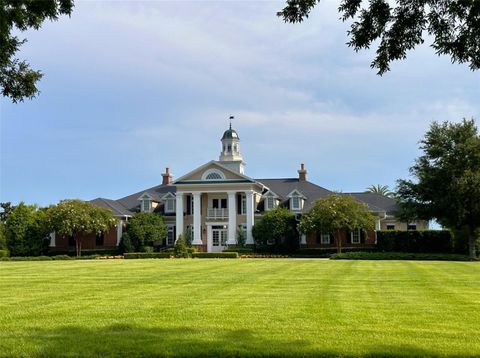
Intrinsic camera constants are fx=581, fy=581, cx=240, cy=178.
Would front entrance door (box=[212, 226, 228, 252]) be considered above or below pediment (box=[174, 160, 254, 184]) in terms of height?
below

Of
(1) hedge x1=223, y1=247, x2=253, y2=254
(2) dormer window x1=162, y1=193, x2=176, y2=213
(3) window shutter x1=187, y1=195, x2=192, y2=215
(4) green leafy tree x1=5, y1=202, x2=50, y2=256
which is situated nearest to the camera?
(1) hedge x1=223, y1=247, x2=253, y2=254

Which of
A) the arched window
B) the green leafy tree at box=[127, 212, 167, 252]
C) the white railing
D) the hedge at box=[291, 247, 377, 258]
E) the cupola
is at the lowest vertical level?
the hedge at box=[291, 247, 377, 258]

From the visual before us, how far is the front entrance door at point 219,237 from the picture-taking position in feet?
180

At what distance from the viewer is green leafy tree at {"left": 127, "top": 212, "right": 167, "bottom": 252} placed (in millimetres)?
52500

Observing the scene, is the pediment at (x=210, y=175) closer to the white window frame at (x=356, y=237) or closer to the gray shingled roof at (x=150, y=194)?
the gray shingled roof at (x=150, y=194)

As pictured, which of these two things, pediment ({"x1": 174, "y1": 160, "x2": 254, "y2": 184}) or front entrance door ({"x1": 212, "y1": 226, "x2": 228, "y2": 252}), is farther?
front entrance door ({"x1": 212, "y1": 226, "x2": 228, "y2": 252})

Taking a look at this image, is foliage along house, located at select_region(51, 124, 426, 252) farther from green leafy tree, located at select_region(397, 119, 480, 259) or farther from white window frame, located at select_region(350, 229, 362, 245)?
green leafy tree, located at select_region(397, 119, 480, 259)

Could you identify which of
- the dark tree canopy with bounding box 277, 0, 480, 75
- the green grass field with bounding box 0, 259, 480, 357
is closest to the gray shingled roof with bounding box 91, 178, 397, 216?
the green grass field with bounding box 0, 259, 480, 357

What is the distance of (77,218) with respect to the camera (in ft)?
165

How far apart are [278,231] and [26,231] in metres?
22.2

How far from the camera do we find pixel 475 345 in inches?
324

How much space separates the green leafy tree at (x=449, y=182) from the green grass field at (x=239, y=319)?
24714 millimetres

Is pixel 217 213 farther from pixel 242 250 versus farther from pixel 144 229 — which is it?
pixel 144 229

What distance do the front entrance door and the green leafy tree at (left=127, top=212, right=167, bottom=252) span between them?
195 inches
